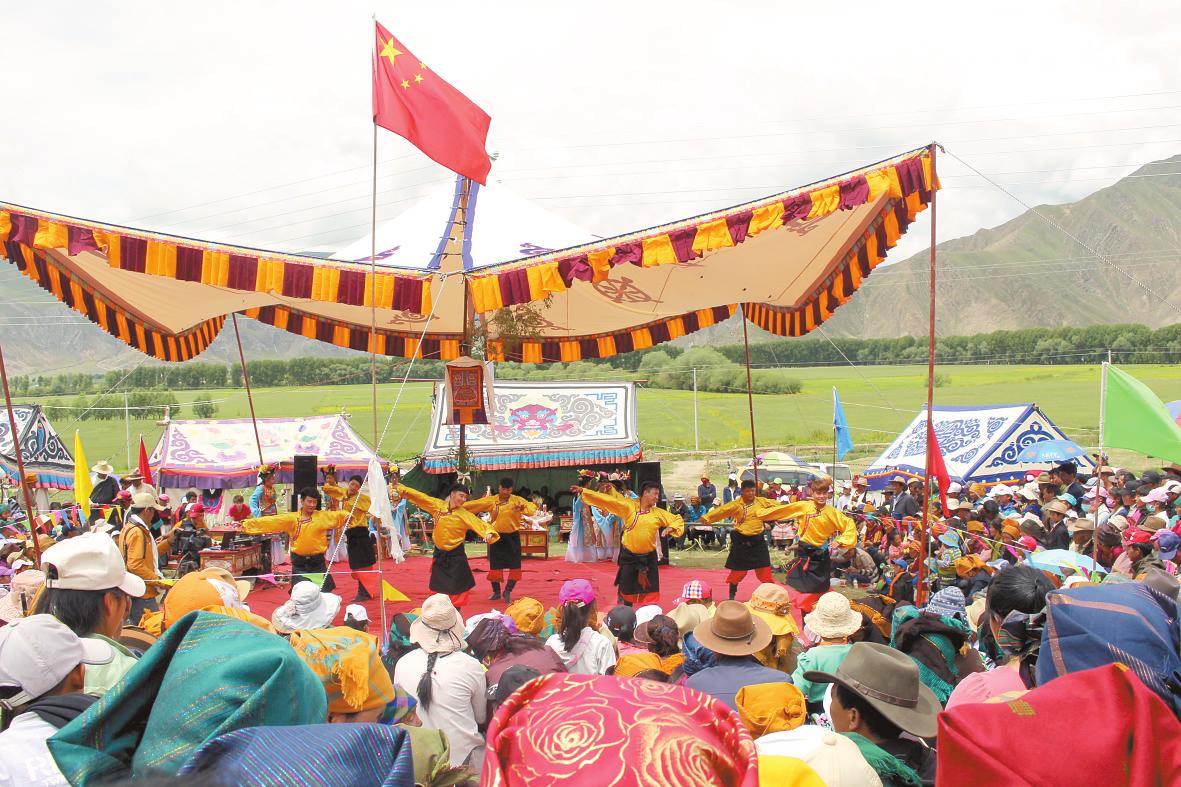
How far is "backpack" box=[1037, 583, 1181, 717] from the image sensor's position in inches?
68.8

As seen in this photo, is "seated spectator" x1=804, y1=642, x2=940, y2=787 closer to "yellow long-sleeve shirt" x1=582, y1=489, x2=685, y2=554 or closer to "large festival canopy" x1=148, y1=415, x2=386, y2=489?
"yellow long-sleeve shirt" x1=582, y1=489, x2=685, y2=554

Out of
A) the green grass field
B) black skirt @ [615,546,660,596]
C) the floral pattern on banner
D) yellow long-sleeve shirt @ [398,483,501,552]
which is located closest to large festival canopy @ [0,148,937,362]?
yellow long-sleeve shirt @ [398,483,501,552]

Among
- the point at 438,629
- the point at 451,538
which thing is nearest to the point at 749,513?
the point at 451,538

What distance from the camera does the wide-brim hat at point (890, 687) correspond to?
2361 millimetres

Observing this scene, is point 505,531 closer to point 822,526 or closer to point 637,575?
point 637,575

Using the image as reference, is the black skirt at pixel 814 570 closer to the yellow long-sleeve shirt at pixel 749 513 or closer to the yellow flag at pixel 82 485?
the yellow long-sleeve shirt at pixel 749 513

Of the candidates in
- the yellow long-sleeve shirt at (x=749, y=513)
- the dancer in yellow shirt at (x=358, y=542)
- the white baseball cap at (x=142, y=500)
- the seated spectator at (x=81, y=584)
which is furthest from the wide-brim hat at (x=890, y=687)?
the white baseball cap at (x=142, y=500)

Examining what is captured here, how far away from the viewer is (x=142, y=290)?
878 cm

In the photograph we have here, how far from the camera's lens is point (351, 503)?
870 cm

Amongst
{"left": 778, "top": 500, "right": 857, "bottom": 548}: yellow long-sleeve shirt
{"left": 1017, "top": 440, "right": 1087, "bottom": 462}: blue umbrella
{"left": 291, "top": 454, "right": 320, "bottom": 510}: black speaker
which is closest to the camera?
{"left": 778, "top": 500, "right": 857, "bottom": 548}: yellow long-sleeve shirt

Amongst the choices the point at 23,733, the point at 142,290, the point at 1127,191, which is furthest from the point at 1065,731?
the point at 1127,191

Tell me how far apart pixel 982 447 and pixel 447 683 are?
1233 cm

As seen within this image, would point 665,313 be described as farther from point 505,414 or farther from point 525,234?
point 505,414

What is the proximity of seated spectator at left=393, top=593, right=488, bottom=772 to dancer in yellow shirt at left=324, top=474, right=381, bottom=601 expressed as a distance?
17.1ft
